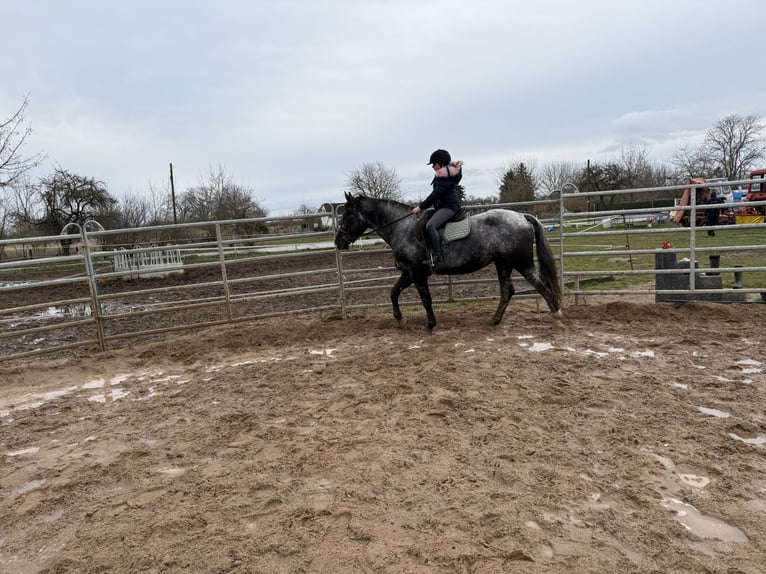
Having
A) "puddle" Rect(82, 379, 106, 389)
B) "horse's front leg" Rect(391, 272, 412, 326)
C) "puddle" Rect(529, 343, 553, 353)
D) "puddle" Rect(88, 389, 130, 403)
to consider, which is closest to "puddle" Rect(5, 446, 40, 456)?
"puddle" Rect(88, 389, 130, 403)

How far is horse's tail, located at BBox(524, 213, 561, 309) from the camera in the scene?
18.7 ft

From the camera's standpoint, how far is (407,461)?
2674mm

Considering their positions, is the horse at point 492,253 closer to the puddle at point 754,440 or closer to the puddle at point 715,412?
the puddle at point 715,412

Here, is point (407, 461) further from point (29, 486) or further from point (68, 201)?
point (68, 201)

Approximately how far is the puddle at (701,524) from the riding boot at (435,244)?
380 centimetres

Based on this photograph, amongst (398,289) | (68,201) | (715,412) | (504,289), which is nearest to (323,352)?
(398,289)

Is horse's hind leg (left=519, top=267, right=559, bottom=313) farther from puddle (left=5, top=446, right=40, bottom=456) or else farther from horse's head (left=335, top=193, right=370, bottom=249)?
puddle (left=5, top=446, right=40, bottom=456)

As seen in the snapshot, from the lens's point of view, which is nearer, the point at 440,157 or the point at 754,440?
the point at 754,440

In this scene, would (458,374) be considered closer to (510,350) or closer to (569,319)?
(510,350)

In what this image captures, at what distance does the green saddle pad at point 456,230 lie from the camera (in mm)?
5676

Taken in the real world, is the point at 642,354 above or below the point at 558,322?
below

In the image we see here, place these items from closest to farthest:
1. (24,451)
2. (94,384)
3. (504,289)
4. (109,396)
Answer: (24,451), (109,396), (94,384), (504,289)

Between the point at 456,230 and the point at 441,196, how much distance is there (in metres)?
0.48

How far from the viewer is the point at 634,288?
303 inches
